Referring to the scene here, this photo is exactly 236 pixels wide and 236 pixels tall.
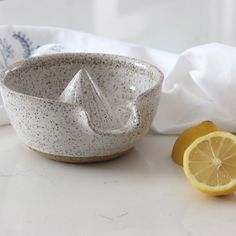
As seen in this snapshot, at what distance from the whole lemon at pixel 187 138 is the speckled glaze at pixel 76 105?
0.13ft

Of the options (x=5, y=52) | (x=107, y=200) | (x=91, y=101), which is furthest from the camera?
(x=5, y=52)

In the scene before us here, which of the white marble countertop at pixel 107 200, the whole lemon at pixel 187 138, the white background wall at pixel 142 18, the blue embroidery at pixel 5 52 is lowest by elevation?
the white background wall at pixel 142 18

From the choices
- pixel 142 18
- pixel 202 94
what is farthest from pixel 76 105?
pixel 142 18

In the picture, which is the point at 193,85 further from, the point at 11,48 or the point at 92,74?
the point at 11,48

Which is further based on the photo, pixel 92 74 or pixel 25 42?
pixel 25 42

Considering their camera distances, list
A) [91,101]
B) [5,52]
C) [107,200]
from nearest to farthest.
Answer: [107,200] → [91,101] → [5,52]

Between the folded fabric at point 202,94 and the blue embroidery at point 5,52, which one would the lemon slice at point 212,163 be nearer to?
the folded fabric at point 202,94

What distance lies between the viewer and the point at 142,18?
4.35 feet

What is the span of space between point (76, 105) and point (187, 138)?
0.14m

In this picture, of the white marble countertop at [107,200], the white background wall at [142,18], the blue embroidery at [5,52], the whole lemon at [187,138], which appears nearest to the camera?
the white marble countertop at [107,200]

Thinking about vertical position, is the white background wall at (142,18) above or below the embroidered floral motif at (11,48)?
below

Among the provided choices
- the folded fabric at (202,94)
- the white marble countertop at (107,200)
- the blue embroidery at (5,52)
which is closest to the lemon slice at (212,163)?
the white marble countertop at (107,200)

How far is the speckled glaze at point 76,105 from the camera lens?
73 cm

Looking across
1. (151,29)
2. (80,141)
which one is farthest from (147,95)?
(151,29)
